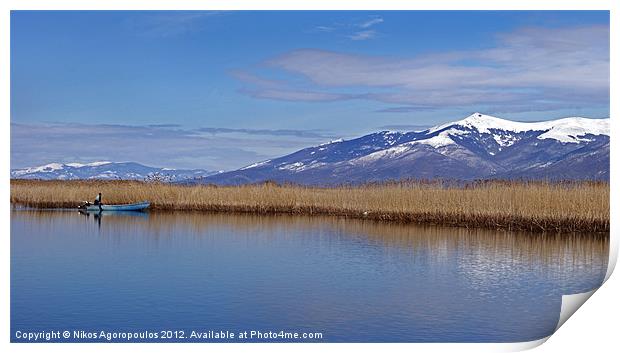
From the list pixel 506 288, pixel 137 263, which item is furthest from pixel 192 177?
pixel 506 288

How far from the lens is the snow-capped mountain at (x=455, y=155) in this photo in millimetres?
57031

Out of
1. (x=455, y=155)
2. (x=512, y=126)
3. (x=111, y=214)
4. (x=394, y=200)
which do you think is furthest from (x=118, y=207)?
(x=512, y=126)

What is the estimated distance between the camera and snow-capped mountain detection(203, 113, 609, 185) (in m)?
57.0

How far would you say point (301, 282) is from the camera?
868 centimetres

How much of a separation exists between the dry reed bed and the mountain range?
810 inches

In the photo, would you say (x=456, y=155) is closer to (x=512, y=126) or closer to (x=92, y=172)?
(x=512, y=126)

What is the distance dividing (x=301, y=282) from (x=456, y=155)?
72.2 metres

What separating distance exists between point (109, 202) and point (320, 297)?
13.6 meters

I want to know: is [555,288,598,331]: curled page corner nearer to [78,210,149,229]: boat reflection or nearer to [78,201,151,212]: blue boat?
[78,210,149,229]: boat reflection

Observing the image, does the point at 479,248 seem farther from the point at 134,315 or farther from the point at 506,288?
the point at 134,315

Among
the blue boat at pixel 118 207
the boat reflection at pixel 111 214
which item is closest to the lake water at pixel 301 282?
the boat reflection at pixel 111 214

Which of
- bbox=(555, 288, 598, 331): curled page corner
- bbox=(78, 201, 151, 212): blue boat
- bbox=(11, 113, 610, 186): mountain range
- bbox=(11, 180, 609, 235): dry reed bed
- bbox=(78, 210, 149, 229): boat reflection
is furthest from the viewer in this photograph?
bbox=(11, 113, 610, 186): mountain range

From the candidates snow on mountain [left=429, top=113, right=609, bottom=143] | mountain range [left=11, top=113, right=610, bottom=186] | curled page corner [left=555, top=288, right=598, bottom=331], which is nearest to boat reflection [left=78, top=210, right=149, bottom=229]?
curled page corner [left=555, top=288, right=598, bottom=331]

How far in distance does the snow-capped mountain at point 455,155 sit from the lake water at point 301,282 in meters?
33.6
